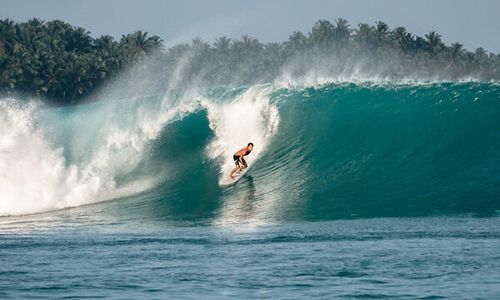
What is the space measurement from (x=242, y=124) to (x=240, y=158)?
3178 millimetres

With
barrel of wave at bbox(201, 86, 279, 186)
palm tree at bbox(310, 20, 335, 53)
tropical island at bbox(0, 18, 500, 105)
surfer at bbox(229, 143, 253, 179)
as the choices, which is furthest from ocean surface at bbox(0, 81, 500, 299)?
palm tree at bbox(310, 20, 335, 53)

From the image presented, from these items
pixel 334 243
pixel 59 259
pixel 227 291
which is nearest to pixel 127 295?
pixel 227 291

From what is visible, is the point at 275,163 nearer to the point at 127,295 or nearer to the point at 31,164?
the point at 31,164

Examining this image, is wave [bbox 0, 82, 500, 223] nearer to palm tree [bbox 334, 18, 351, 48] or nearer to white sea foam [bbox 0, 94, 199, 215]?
white sea foam [bbox 0, 94, 199, 215]

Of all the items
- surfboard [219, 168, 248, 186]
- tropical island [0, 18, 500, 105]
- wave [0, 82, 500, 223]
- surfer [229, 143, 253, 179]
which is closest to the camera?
wave [0, 82, 500, 223]

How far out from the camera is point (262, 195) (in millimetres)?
22422

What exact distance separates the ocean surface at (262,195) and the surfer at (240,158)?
30 centimetres

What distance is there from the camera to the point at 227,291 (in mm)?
12656

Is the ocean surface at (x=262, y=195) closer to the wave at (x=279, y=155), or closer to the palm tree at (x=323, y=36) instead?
the wave at (x=279, y=155)

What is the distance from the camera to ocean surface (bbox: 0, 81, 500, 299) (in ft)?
43.7

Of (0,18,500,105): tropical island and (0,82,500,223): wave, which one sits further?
(0,18,500,105): tropical island

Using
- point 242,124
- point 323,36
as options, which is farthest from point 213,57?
point 242,124

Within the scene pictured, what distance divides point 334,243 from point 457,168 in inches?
313

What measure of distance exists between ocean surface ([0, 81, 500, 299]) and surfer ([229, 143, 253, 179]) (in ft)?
0.97
